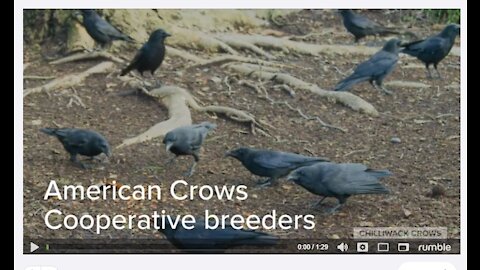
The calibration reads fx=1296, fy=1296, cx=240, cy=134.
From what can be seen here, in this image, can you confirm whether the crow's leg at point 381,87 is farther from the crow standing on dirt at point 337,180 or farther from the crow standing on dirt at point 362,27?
the crow standing on dirt at point 337,180

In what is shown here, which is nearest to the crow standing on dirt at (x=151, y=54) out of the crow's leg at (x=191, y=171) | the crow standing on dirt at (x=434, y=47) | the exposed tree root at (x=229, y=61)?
the exposed tree root at (x=229, y=61)

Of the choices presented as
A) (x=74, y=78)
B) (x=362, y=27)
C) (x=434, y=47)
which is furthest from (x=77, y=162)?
(x=434, y=47)

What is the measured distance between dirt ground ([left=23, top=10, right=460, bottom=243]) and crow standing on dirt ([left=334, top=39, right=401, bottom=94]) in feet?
0.12

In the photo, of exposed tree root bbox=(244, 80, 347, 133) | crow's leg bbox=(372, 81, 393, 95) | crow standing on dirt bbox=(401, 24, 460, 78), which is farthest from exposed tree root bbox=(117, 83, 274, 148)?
crow standing on dirt bbox=(401, 24, 460, 78)

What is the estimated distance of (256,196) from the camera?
5699mm

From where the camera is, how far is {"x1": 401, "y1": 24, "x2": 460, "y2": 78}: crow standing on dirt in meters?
5.82

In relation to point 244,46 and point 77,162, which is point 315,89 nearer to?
point 244,46

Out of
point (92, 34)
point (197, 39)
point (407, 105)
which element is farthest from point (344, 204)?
point (92, 34)

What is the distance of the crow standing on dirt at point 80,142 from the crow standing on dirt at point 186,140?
0.92ft

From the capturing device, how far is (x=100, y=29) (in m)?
6.01

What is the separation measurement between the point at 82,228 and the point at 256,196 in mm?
772

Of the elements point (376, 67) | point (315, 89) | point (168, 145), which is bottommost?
point (168, 145)

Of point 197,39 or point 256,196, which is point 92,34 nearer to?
point 197,39

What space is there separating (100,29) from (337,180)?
1.31 m
